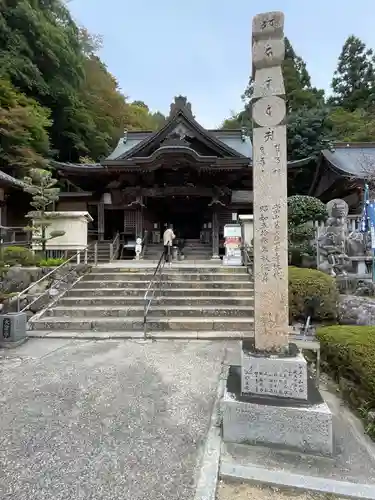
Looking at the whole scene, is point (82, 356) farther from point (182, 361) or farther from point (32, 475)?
point (32, 475)

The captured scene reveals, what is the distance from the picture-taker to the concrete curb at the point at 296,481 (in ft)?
6.78

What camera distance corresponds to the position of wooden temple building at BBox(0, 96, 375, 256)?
11844mm

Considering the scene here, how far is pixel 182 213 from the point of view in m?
16.3

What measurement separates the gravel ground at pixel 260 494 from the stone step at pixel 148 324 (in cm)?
392

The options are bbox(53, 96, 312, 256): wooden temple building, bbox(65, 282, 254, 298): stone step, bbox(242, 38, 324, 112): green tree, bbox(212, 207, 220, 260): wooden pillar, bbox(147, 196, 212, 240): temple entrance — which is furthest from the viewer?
bbox(242, 38, 324, 112): green tree

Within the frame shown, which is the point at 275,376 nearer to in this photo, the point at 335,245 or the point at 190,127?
the point at 335,245

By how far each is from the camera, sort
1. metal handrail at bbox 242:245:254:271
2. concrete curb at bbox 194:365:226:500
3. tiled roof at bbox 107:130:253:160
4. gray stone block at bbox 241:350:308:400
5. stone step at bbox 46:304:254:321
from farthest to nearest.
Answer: tiled roof at bbox 107:130:253:160 < metal handrail at bbox 242:245:254:271 < stone step at bbox 46:304:254:321 < gray stone block at bbox 241:350:308:400 < concrete curb at bbox 194:365:226:500

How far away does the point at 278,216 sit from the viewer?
2953 millimetres

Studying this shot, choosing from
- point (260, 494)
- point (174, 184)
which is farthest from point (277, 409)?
point (174, 184)

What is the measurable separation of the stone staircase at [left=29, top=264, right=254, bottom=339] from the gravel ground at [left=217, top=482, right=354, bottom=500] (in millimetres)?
3532

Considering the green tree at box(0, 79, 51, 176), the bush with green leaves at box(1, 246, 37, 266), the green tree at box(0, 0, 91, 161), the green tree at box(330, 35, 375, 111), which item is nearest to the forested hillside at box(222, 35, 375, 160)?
the green tree at box(330, 35, 375, 111)

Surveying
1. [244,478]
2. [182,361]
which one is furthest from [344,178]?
[244,478]

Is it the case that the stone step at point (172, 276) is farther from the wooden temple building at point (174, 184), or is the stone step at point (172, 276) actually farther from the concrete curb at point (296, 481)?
the concrete curb at point (296, 481)

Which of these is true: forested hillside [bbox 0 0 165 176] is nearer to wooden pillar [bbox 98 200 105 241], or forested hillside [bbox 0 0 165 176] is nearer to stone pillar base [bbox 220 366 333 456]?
wooden pillar [bbox 98 200 105 241]
